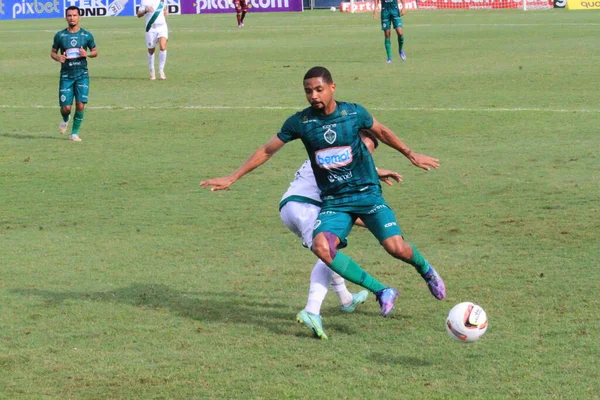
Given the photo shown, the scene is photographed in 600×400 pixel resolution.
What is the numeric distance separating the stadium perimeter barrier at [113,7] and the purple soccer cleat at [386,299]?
54.1 m

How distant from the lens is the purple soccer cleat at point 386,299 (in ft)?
26.9

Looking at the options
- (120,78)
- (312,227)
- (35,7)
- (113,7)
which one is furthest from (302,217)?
(35,7)

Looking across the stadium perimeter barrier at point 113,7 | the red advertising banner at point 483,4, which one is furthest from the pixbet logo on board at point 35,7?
the red advertising banner at point 483,4

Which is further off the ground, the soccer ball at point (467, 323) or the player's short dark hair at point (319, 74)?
the player's short dark hair at point (319, 74)

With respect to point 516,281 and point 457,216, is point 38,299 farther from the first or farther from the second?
point 457,216

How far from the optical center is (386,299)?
324 inches

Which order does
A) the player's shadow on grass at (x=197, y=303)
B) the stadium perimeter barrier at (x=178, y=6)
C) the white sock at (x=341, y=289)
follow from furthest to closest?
the stadium perimeter barrier at (x=178, y=6) < the white sock at (x=341, y=289) < the player's shadow on grass at (x=197, y=303)

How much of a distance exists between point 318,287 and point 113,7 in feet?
184

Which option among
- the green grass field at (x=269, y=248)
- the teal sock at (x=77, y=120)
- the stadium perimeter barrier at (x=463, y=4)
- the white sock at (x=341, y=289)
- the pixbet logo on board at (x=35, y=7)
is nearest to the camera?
the green grass field at (x=269, y=248)

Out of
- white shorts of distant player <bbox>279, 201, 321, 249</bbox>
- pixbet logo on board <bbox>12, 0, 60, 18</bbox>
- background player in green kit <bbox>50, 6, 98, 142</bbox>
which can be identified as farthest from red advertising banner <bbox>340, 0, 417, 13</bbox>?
white shorts of distant player <bbox>279, 201, 321, 249</bbox>

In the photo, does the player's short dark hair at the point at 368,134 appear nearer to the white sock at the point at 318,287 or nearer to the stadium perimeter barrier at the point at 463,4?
the white sock at the point at 318,287

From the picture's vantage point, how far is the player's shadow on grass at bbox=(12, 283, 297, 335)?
8.45m

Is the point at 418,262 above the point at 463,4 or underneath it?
above

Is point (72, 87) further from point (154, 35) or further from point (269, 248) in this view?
point (154, 35)
